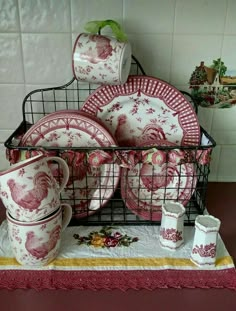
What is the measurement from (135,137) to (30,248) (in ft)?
1.22

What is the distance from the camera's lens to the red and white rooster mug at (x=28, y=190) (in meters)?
0.56

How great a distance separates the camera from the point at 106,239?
0.69 m

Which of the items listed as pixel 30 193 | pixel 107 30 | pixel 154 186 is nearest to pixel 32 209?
pixel 30 193

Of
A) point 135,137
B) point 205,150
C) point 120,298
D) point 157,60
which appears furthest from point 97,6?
point 120,298

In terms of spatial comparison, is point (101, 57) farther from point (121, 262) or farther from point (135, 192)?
point (121, 262)

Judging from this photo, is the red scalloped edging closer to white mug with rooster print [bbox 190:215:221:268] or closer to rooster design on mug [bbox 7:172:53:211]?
white mug with rooster print [bbox 190:215:221:268]

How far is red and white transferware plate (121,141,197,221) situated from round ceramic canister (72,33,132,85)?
19 centimetres

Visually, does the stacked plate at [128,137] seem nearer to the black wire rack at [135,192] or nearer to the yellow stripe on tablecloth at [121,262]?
the black wire rack at [135,192]

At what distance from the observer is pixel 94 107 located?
2.59 ft

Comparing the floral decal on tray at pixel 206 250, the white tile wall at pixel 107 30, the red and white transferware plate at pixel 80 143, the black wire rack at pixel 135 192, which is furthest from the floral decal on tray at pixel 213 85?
the floral decal on tray at pixel 206 250

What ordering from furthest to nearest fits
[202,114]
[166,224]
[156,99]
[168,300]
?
[202,114], [156,99], [166,224], [168,300]

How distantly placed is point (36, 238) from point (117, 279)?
164mm

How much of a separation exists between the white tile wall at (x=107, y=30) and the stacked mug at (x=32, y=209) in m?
0.35

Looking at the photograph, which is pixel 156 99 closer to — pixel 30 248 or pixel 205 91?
pixel 205 91
